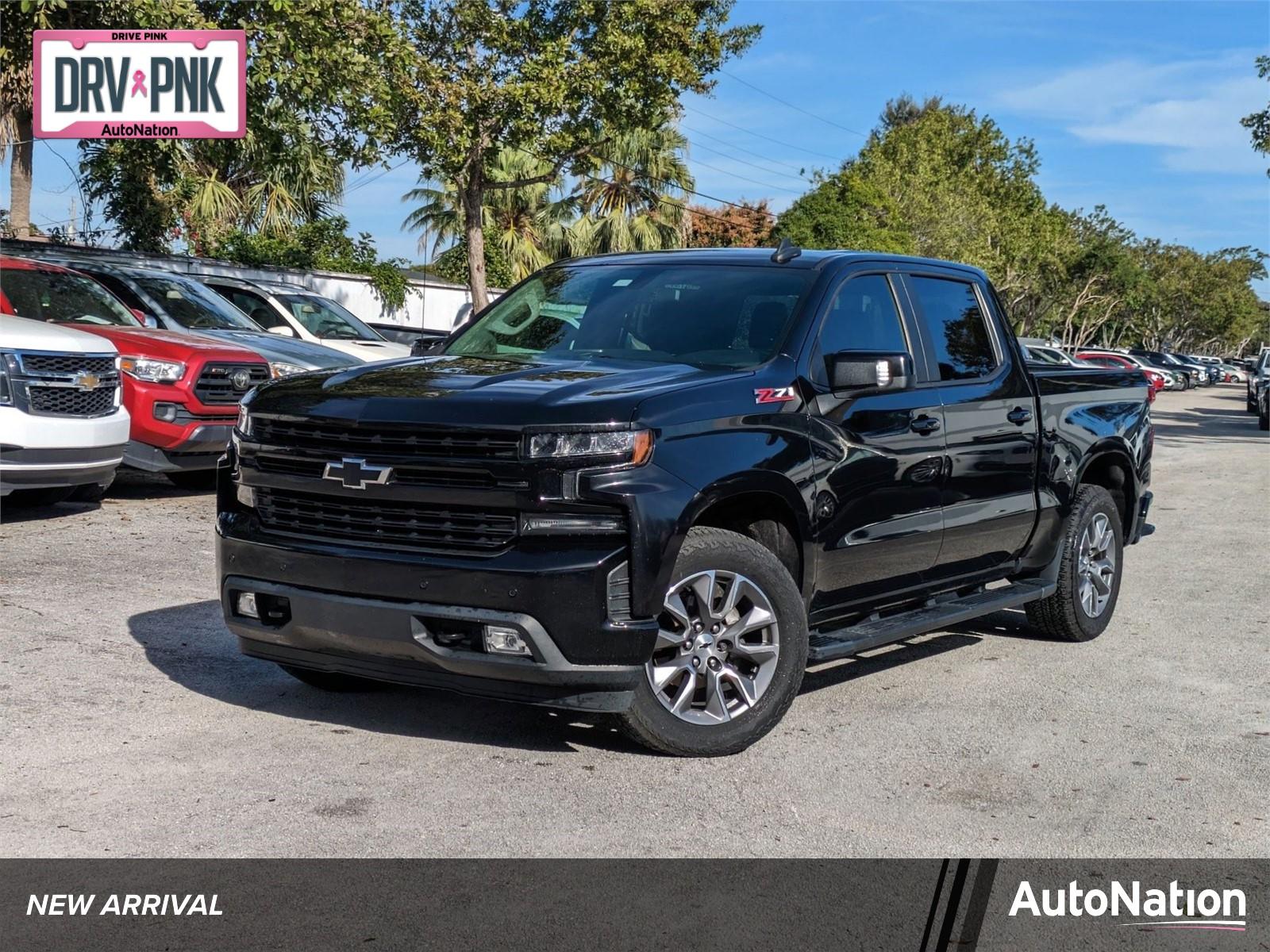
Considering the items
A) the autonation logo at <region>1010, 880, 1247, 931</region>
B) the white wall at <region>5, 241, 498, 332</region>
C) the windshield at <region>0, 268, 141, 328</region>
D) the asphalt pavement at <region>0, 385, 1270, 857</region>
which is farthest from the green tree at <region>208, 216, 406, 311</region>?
the autonation logo at <region>1010, 880, 1247, 931</region>

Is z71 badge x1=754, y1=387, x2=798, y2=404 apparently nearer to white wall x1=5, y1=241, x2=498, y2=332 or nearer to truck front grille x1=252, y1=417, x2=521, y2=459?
truck front grille x1=252, y1=417, x2=521, y2=459

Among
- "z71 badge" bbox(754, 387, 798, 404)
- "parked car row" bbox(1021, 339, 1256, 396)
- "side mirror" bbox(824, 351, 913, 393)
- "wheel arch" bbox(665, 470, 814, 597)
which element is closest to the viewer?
"wheel arch" bbox(665, 470, 814, 597)

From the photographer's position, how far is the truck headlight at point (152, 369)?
11844 mm

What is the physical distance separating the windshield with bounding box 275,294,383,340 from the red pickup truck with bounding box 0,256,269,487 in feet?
13.9

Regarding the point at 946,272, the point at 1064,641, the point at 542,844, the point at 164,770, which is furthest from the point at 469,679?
the point at 1064,641

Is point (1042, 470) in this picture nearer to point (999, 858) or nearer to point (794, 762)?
point (794, 762)

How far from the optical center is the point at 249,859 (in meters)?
4.19

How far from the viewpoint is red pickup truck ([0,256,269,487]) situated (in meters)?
11.8

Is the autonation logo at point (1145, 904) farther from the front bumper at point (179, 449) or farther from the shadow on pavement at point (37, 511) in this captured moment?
the front bumper at point (179, 449)

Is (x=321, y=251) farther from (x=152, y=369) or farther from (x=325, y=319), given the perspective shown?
(x=152, y=369)

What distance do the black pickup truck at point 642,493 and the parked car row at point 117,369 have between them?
2846mm

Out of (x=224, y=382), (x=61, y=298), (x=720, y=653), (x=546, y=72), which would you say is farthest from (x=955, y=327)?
(x=546, y=72)

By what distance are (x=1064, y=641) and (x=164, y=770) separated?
16.0 ft

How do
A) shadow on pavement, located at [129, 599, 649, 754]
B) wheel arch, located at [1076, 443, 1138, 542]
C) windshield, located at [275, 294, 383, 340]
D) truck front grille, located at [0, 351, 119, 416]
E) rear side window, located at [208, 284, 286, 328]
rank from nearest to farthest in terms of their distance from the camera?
shadow on pavement, located at [129, 599, 649, 754], wheel arch, located at [1076, 443, 1138, 542], truck front grille, located at [0, 351, 119, 416], rear side window, located at [208, 284, 286, 328], windshield, located at [275, 294, 383, 340]
